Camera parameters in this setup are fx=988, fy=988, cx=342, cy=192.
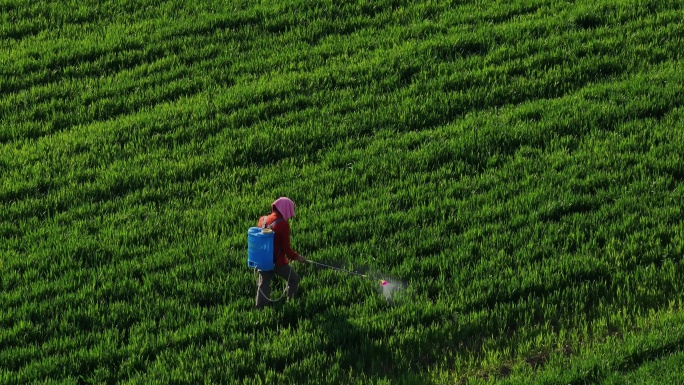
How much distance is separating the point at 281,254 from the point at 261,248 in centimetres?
25

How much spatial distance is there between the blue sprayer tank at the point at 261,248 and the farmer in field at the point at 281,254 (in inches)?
4.4

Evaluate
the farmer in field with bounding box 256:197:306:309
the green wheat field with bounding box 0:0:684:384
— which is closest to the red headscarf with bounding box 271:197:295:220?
the farmer in field with bounding box 256:197:306:309

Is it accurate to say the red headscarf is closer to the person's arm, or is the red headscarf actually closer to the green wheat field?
the person's arm

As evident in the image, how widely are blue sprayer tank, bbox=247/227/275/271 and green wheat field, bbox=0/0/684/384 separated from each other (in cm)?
48

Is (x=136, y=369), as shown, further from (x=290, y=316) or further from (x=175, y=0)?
(x=175, y=0)

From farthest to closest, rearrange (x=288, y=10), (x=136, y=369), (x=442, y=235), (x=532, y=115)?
(x=288, y=10) → (x=532, y=115) → (x=442, y=235) → (x=136, y=369)

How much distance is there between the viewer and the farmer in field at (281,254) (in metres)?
9.09

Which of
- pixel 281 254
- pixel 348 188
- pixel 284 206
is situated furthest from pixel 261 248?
pixel 348 188

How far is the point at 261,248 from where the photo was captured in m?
8.99

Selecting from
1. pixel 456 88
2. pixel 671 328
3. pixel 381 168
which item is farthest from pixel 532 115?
pixel 671 328

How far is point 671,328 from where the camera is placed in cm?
862

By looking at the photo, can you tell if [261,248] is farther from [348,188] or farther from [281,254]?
[348,188]

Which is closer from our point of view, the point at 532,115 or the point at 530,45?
the point at 532,115

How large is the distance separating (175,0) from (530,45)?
5921mm
